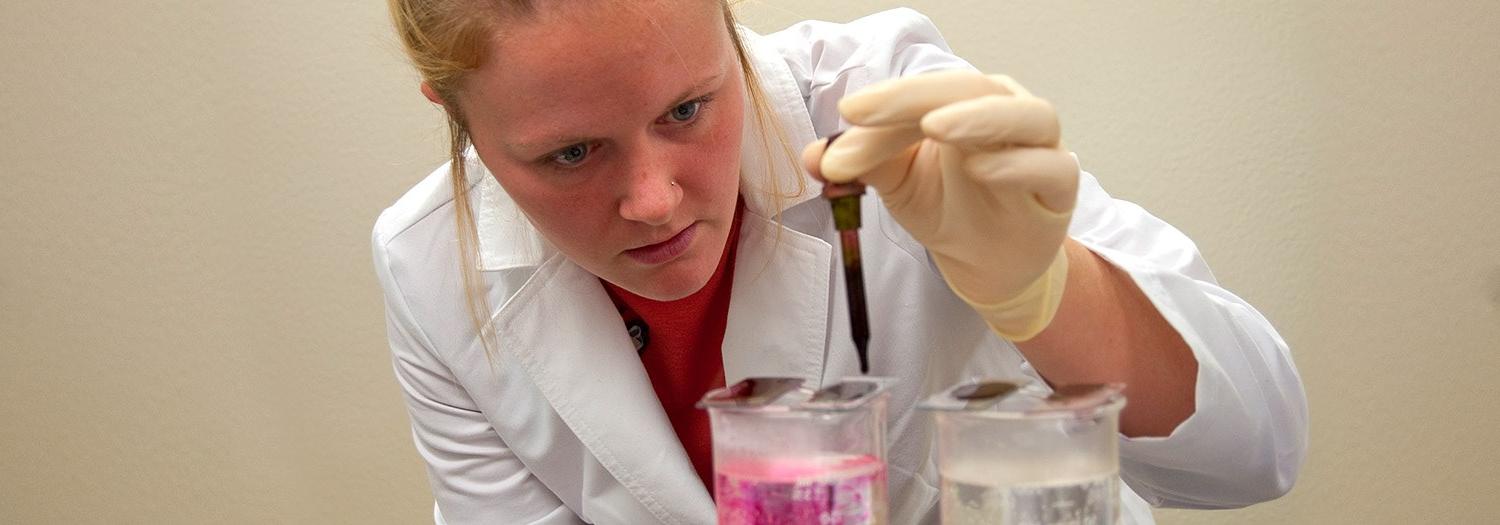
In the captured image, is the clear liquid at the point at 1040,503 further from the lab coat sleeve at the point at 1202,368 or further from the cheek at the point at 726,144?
the cheek at the point at 726,144

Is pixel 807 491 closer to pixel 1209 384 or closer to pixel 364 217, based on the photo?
pixel 1209 384

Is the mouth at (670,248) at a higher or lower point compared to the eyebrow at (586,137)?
lower

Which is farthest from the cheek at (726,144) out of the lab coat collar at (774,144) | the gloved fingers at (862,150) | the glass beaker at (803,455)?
the glass beaker at (803,455)

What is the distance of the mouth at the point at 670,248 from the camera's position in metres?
1.01

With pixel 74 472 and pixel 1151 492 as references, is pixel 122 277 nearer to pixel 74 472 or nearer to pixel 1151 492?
pixel 74 472

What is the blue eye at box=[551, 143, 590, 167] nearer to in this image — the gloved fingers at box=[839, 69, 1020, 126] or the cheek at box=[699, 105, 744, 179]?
the cheek at box=[699, 105, 744, 179]

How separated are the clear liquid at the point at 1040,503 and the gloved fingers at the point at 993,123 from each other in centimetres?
17

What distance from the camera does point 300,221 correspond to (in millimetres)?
2018

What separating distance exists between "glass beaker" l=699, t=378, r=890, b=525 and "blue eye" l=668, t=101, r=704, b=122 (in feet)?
1.09

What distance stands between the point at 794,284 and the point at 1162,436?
0.33 meters

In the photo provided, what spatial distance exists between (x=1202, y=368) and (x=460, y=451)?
69 cm

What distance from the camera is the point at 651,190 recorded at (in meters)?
0.93

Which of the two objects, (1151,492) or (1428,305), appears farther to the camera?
(1428,305)

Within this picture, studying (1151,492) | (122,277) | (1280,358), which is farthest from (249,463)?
(1280,358)
